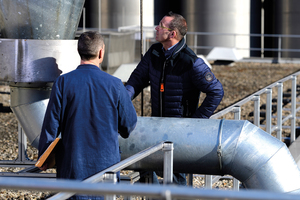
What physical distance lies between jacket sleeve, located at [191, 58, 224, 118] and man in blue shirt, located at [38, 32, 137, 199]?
0.86 metres

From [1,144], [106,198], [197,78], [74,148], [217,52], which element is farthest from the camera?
[217,52]

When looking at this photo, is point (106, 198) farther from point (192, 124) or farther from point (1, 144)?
point (1, 144)

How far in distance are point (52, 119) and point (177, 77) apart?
3.50 ft

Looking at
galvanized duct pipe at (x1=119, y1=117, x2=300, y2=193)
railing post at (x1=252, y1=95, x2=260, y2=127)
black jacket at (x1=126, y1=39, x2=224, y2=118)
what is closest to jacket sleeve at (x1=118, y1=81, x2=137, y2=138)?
galvanized duct pipe at (x1=119, y1=117, x2=300, y2=193)

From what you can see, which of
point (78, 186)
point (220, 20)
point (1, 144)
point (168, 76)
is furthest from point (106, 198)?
point (220, 20)

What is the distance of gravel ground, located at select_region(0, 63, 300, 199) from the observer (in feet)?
17.8

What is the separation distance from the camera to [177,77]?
10.3ft

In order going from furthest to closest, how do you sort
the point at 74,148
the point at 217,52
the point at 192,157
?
the point at 217,52, the point at 192,157, the point at 74,148

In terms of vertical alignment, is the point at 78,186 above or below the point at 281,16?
below

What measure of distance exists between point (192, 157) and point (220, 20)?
16324mm

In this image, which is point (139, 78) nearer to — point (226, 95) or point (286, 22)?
point (226, 95)

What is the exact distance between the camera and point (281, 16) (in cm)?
1842

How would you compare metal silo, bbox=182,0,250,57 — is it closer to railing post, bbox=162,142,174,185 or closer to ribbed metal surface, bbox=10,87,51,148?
ribbed metal surface, bbox=10,87,51,148

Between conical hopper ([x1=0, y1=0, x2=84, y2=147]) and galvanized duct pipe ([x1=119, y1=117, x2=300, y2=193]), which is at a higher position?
conical hopper ([x1=0, y1=0, x2=84, y2=147])
